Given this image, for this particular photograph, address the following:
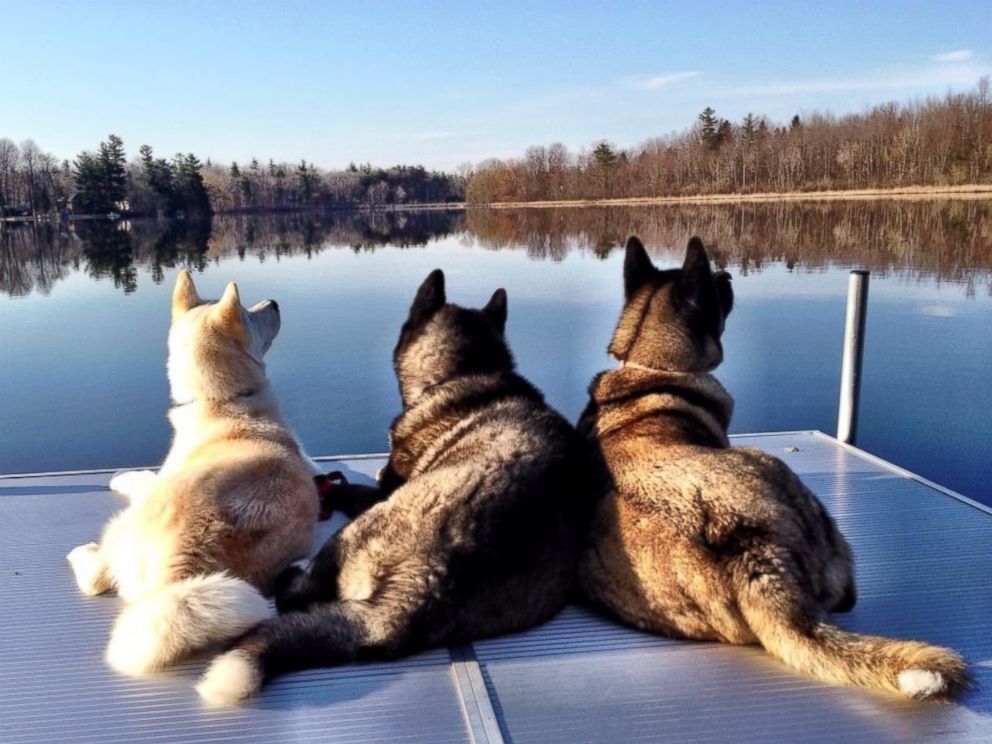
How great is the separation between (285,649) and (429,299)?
2.12m

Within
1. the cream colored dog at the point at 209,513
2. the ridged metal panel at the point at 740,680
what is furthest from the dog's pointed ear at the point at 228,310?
the ridged metal panel at the point at 740,680

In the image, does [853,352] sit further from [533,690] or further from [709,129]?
[709,129]

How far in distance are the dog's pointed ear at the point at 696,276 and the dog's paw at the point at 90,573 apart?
10.2ft

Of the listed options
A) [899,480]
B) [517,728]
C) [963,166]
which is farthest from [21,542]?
[963,166]

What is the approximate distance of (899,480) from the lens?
5.59 meters

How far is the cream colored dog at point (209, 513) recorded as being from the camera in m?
3.22

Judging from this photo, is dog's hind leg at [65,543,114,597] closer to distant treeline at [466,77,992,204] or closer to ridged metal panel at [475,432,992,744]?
ridged metal panel at [475,432,992,744]

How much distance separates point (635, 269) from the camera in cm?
439

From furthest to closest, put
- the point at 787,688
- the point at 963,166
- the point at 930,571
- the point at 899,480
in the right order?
the point at 963,166
the point at 899,480
the point at 930,571
the point at 787,688

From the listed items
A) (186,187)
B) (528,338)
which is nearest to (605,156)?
(186,187)

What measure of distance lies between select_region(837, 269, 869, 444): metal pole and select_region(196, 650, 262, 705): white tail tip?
5.15 m

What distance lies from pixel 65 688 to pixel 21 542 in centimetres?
182

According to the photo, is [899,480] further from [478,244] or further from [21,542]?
[478,244]

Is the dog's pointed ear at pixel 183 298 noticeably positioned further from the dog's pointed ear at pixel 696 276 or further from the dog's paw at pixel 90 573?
the dog's pointed ear at pixel 696 276
